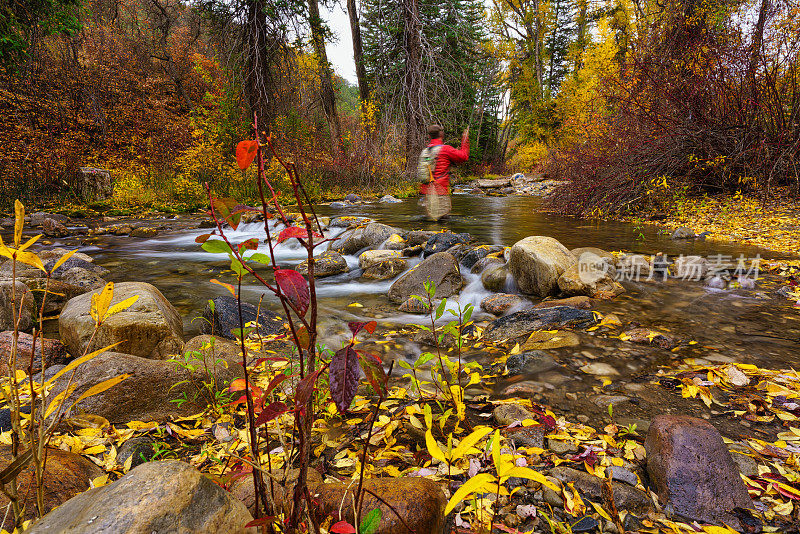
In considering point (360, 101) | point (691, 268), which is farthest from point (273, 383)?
point (360, 101)

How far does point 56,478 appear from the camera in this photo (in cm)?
135

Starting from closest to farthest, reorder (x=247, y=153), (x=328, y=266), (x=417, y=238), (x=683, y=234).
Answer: (x=247, y=153) < (x=328, y=266) < (x=683, y=234) < (x=417, y=238)

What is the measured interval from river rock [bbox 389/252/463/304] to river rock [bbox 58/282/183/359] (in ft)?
8.20

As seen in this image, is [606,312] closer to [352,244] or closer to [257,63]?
[352,244]

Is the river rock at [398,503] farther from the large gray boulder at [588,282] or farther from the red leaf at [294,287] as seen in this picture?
the large gray boulder at [588,282]

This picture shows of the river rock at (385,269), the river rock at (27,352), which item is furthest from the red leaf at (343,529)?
the river rock at (385,269)

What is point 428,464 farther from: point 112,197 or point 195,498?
point 112,197

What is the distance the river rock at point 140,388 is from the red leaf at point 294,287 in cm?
169

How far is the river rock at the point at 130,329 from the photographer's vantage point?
269 centimetres

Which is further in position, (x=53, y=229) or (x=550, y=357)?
(x=53, y=229)

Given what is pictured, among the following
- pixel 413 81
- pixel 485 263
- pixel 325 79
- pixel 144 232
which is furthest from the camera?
pixel 325 79

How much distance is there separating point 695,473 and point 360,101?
18.5 meters

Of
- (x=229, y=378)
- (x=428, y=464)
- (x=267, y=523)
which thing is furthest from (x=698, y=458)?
(x=229, y=378)

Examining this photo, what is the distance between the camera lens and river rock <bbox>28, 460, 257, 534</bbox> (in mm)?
842
